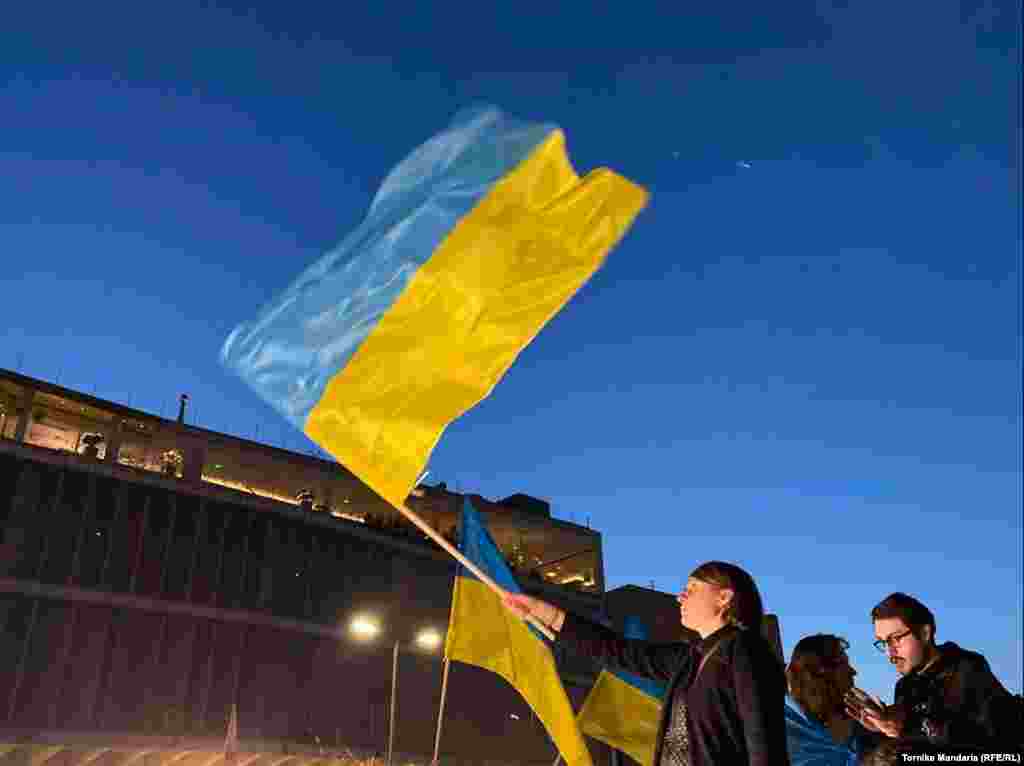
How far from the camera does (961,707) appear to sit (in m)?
3.54

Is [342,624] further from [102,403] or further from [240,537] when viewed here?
[102,403]

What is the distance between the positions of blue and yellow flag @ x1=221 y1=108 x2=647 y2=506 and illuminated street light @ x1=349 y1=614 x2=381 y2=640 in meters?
34.6

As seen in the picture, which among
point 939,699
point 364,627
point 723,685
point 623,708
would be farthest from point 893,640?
point 364,627

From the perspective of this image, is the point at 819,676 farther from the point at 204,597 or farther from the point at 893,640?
the point at 204,597

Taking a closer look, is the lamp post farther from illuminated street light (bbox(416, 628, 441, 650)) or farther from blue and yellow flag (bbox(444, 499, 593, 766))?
blue and yellow flag (bbox(444, 499, 593, 766))

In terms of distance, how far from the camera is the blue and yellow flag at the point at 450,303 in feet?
15.2

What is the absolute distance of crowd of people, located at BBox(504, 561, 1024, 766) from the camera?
3211 mm

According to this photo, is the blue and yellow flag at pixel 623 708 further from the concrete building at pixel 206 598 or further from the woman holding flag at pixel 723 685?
the concrete building at pixel 206 598

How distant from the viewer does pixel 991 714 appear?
3.47 metres

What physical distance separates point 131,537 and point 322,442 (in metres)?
31.8

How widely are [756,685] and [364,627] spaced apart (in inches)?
1435

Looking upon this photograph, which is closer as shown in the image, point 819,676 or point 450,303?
point 819,676

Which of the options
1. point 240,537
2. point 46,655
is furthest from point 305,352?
point 240,537

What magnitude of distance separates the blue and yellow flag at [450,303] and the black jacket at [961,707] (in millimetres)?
2288
